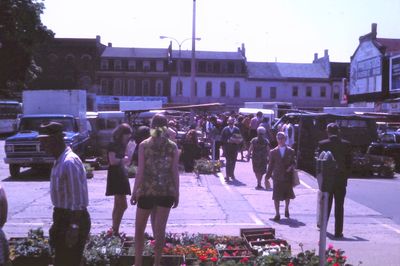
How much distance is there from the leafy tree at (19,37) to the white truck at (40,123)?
23.1 metres

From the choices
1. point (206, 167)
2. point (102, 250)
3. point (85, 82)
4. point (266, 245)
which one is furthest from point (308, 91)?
point (102, 250)

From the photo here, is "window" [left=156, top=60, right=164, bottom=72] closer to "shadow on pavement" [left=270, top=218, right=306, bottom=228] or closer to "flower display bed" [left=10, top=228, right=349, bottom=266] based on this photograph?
"shadow on pavement" [left=270, top=218, right=306, bottom=228]

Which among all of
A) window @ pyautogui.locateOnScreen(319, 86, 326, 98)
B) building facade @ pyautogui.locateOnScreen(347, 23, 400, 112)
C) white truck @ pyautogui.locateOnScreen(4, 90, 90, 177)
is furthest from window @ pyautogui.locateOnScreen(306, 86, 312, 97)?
white truck @ pyautogui.locateOnScreen(4, 90, 90, 177)

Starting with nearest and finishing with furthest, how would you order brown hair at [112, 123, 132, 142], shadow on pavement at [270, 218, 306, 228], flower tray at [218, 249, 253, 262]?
flower tray at [218, 249, 253, 262], brown hair at [112, 123, 132, 142], shadow on pavement at [270, 218, 306, 228]

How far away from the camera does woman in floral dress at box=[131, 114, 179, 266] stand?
674 cm

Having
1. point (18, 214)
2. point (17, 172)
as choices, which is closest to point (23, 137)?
point (17, 172)

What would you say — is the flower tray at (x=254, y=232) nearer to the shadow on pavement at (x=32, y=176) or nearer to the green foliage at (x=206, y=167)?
the green foliage at (x=206, y=167)

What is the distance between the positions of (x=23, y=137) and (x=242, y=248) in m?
12.9

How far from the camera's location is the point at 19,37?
145ft

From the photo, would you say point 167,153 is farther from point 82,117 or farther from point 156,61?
point 156,61

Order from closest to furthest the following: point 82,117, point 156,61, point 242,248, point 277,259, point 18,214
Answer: point 277,259
point 242,248
point 18,214
point 82,117
point 156,61

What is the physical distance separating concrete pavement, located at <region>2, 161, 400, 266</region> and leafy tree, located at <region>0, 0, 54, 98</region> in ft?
98.0

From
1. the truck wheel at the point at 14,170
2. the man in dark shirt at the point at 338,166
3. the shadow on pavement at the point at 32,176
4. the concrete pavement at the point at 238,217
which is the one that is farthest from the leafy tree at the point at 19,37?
the man in dark shirt at the point at 338,166

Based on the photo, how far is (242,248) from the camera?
7.81 metres
